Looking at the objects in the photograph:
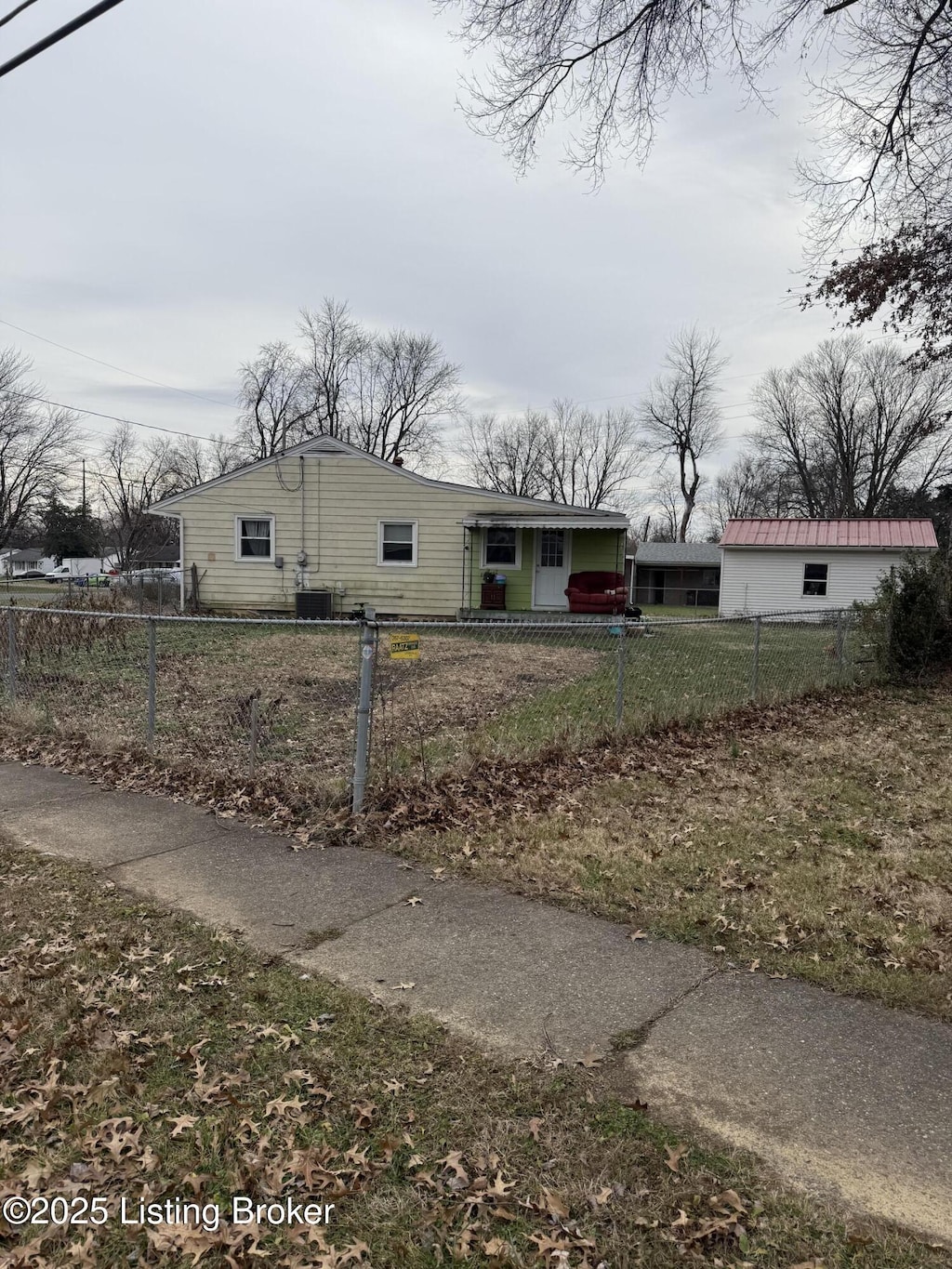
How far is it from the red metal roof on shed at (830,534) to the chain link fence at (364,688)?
42.0 ft

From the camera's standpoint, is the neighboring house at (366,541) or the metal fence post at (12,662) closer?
→ the metal fence post at (12,662)

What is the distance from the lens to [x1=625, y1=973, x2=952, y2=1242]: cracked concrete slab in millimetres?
2451

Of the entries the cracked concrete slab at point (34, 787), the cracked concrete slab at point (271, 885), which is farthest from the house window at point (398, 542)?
the cracked concrete slab at point (271, 885)

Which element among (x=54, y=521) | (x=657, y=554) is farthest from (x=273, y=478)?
(x=54, y=521)

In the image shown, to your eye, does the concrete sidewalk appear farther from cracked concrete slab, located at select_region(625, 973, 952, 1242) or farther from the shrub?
the shrub

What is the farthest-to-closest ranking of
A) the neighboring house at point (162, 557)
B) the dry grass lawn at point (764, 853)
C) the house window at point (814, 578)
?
1. the neighboring house at point (162, 557)
2. the house window at point (814, 578)
3. the dry grass lawn at point (764, 853)

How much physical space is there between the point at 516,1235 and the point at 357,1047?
3.39 feet

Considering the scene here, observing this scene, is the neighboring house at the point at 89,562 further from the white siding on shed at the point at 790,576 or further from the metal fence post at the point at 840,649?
the metal fence post at the point at 840,649

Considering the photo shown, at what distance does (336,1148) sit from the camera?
2594mm

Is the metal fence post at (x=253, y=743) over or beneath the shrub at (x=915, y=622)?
beneath

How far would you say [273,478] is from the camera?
21.1 m

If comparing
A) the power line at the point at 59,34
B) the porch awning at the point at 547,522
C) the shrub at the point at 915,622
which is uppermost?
the power line at the point at 59,34

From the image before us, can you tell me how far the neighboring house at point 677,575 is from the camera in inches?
1914

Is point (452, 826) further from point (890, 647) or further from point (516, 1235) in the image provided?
point (890, 647)
